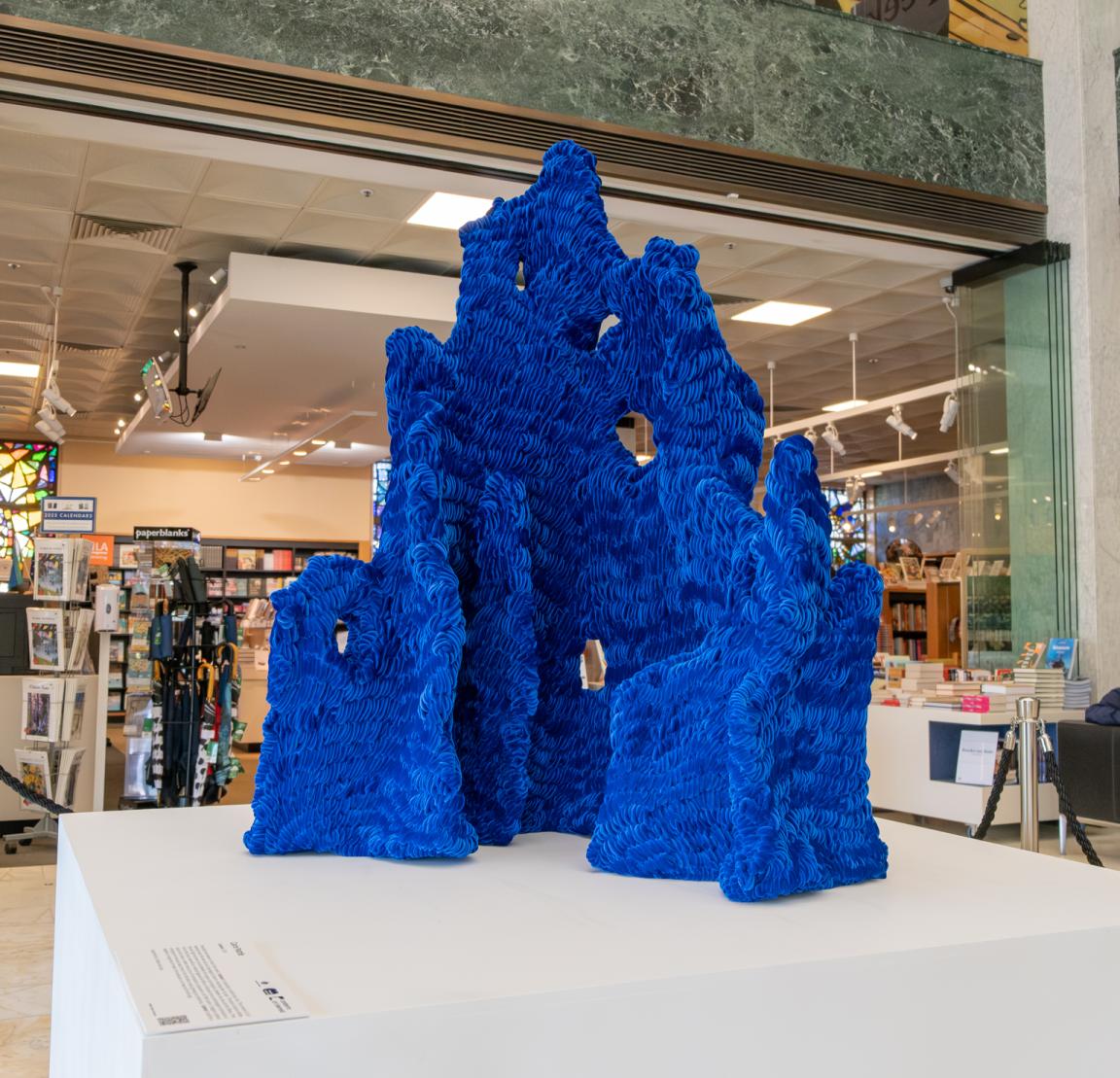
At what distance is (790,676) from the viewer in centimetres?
226

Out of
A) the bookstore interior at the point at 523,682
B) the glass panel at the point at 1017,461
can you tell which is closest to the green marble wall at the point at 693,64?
the bookstore interior at the point at 523,682

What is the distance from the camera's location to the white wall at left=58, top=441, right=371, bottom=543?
15.8m

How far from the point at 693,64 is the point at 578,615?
14.3 feet

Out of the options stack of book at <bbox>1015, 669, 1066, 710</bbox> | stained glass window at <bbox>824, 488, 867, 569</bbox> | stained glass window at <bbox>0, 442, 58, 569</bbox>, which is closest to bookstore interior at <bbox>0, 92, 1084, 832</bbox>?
stack of book at <bbox>1015, 669, 1066, 710</bbox>

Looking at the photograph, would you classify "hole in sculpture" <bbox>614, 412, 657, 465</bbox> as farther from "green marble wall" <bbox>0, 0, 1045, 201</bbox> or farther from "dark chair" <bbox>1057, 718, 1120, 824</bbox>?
"dark chair" <bbox>1057, 718, 1120, 824</bbox>

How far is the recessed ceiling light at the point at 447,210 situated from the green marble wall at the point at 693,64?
903 millimetres

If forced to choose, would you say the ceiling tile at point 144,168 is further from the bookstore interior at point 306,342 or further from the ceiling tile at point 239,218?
the ceiling tile at point 239,218

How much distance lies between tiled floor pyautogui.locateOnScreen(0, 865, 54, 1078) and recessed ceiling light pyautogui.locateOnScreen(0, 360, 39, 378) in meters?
6.74

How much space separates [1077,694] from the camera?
6.95m

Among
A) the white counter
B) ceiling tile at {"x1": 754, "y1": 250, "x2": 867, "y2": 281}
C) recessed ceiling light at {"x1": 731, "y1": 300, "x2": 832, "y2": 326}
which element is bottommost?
the white counter

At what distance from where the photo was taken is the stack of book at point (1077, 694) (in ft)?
22.8

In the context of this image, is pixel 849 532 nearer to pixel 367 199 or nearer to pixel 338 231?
pixel 338 231

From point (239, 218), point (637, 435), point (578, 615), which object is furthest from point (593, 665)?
point (578, 615)

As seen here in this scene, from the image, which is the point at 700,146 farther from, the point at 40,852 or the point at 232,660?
the point at 40,852
